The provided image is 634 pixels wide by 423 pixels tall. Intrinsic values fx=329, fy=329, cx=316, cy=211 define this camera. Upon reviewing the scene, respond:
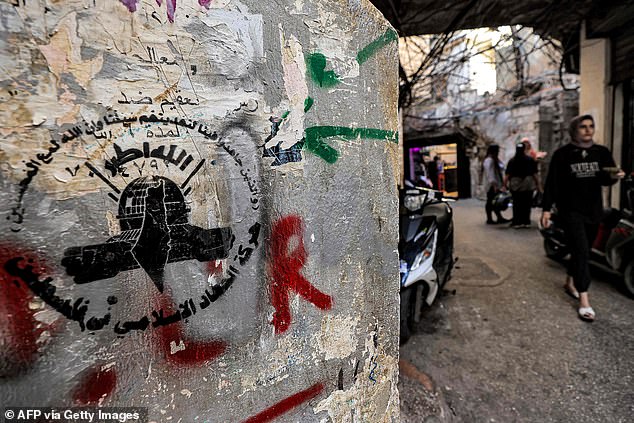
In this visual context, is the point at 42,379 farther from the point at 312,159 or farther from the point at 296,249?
the point at 312,159

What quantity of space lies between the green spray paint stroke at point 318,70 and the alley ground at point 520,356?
1744mm

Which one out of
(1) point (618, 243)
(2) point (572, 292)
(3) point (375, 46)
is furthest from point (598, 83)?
(3) point (375, 46)

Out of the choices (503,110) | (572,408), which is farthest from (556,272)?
(503,110)

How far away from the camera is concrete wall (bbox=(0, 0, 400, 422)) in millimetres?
742

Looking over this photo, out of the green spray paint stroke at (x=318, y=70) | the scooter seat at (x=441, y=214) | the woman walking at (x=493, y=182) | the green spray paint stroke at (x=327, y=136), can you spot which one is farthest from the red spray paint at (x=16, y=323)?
the woman walking at (x=493, y=182)

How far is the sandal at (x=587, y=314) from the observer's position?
2.73 meters

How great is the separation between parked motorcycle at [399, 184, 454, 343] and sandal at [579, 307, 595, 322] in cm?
111

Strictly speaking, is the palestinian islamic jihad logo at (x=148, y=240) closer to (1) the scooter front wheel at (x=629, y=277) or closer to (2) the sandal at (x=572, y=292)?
(2) the sandal at (x=572, y=292)

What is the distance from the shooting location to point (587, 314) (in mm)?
2750

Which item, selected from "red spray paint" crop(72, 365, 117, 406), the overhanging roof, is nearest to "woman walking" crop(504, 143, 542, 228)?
the overhanging roof

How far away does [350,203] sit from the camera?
1.16 m

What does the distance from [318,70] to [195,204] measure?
562 millimetres

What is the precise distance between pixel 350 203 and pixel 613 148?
5.58 metres

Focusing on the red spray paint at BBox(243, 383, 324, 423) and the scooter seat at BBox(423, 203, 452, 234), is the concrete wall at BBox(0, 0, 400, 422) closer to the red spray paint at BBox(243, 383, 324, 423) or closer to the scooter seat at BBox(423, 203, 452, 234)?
the red spray paint at BBox(243, 383, 324, 423)
